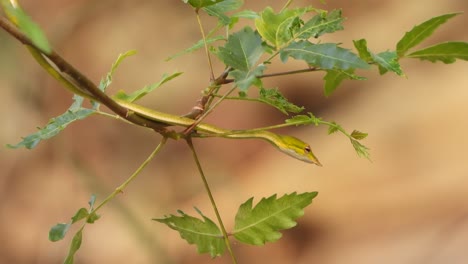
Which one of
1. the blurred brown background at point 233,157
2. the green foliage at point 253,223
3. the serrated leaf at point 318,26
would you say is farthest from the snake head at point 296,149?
the blurred brown background at point 233,157

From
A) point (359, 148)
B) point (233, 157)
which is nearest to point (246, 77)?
point (359, 148)

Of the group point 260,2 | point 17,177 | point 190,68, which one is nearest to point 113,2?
point 190,68

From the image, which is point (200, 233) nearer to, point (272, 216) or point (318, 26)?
point (272, 216)

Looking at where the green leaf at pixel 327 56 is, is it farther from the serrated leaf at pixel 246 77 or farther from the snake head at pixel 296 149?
the snake head at pixel 296 149

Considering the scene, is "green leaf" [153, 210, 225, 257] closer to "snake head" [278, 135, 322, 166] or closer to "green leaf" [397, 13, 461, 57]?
"snake head" [278, 135, 322, 166]

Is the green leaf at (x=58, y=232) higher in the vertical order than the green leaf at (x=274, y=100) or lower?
lower

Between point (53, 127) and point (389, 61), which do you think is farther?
point (53, 127)
